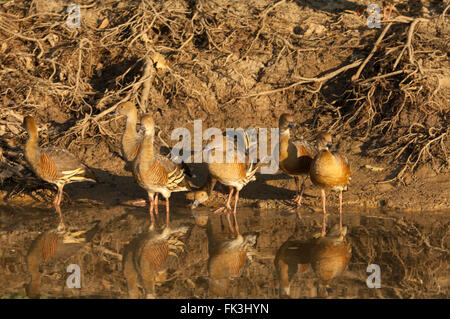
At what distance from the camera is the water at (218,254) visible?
20.3 ft

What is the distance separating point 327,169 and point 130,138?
10.0 feet

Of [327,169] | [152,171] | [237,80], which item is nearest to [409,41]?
[237,80]

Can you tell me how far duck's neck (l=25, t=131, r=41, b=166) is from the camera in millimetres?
9026

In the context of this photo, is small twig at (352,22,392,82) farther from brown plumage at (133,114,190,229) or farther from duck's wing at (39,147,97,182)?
duck's wing at (39,147,97,182)

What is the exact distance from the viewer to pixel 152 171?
841 centimetres

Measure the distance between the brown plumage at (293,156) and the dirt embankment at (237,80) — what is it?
500 millimetres

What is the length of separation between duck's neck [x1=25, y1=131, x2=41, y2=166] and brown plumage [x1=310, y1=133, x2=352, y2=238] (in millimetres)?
3933

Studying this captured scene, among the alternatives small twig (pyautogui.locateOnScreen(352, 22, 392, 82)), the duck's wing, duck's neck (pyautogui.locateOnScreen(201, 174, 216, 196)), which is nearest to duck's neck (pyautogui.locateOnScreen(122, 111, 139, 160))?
the duck's wing

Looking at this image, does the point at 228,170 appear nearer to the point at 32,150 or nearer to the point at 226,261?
the point at 226,261

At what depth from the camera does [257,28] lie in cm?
1153

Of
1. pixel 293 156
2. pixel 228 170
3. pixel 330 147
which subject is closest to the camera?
pixel 330 147

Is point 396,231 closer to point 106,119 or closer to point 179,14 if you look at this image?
point 106,119

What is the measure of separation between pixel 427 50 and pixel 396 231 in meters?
4.20
